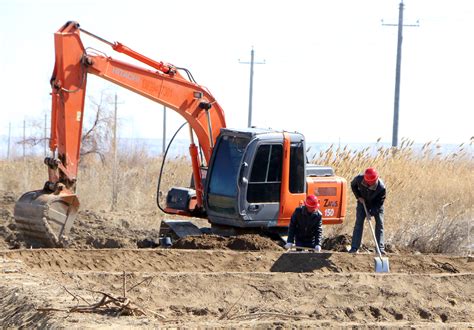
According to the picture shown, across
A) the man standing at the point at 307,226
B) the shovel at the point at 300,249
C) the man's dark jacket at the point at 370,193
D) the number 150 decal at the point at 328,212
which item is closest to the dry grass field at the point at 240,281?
the shovel at the point at 300,249

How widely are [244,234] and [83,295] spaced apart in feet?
19.4

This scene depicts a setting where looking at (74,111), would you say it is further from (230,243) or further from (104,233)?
(104,233)

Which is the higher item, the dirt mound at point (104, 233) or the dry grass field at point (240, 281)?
the dry grass field at point (240, 281)

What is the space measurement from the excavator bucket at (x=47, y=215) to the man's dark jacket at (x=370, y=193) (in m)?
4.47

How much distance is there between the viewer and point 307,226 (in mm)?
15375

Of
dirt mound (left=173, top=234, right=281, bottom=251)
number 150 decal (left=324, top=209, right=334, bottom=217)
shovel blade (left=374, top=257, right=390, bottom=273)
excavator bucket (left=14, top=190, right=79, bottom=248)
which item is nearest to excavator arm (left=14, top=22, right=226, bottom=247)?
excavator bucket (left=14, top=190, right=79, bottom=248)

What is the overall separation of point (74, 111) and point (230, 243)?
3358 millimetres

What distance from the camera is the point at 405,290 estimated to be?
510 inches

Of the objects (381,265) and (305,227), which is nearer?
(381,265)

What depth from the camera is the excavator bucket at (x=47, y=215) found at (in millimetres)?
15148

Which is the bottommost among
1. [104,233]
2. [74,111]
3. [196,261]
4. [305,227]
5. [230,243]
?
[104,233]

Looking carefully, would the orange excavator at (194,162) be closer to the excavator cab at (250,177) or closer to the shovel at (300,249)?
the excavator cab at (250,177)

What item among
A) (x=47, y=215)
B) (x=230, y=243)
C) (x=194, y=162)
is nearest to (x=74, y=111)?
(x=47, y=215)

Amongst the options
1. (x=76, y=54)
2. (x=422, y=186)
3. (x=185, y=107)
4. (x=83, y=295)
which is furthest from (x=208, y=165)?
(x=422, y=186)
